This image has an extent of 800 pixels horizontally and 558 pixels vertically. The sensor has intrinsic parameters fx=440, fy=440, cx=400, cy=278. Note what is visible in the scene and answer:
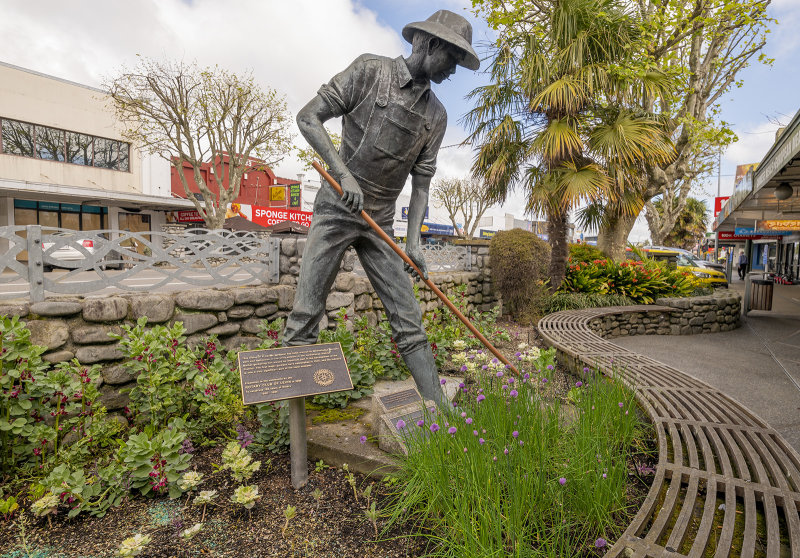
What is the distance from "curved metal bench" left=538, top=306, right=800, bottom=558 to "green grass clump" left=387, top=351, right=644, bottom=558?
0.20 meters

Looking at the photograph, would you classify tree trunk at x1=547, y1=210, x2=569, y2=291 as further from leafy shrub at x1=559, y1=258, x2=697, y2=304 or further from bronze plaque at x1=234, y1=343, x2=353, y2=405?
bronze plaque at x1=234, y1=343, x2=353, y2=405

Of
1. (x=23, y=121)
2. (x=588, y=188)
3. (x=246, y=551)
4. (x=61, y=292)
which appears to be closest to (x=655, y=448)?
(x=246, y=551)

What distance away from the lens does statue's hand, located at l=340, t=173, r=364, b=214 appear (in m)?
2.37

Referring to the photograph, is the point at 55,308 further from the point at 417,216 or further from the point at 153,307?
the point at 417,216

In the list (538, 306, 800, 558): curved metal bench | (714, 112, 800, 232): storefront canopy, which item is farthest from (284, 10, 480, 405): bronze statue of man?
(714, 112, 800, 232): storefront canopy

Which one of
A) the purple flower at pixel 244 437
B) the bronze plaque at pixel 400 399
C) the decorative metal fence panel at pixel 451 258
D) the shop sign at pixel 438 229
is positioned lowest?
the purple flower at pixel 244 437

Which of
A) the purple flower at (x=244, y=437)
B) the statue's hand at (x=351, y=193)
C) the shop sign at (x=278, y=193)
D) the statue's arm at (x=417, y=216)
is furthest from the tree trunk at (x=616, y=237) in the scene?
the shop sign at (x=278, y=193)

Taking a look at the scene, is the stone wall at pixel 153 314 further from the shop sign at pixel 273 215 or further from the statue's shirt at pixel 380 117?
the shop sign at pixel 273 215

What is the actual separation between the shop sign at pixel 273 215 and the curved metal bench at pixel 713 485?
21308mm

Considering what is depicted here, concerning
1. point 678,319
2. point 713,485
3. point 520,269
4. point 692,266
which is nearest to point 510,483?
point 713,485

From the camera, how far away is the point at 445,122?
2.73 m

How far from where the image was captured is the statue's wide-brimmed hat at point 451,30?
2.24 meters

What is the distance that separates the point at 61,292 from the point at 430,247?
6586 millimetres

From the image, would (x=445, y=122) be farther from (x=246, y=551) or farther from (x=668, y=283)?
(x=668, y=283)
